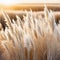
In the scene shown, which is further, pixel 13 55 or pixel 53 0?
pixel 53 0

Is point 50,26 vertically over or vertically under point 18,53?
over

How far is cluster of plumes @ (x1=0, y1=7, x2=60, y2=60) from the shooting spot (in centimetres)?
99

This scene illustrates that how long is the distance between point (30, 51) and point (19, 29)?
0.44ft

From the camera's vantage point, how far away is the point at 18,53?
1.03 meters

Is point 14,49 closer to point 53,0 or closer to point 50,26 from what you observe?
point 50,26

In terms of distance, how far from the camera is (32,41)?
0.98 m

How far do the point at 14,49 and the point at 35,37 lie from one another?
130 mm

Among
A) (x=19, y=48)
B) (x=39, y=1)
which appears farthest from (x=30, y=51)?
(x=39, y=1)

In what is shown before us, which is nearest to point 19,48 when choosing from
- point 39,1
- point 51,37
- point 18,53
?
point 18,53

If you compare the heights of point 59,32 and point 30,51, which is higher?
point 59,32

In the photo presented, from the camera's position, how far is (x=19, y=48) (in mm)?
1012

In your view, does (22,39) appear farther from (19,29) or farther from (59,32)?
(59,32)

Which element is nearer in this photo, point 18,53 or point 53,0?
point 18,53

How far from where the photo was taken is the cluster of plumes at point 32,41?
988 mm
